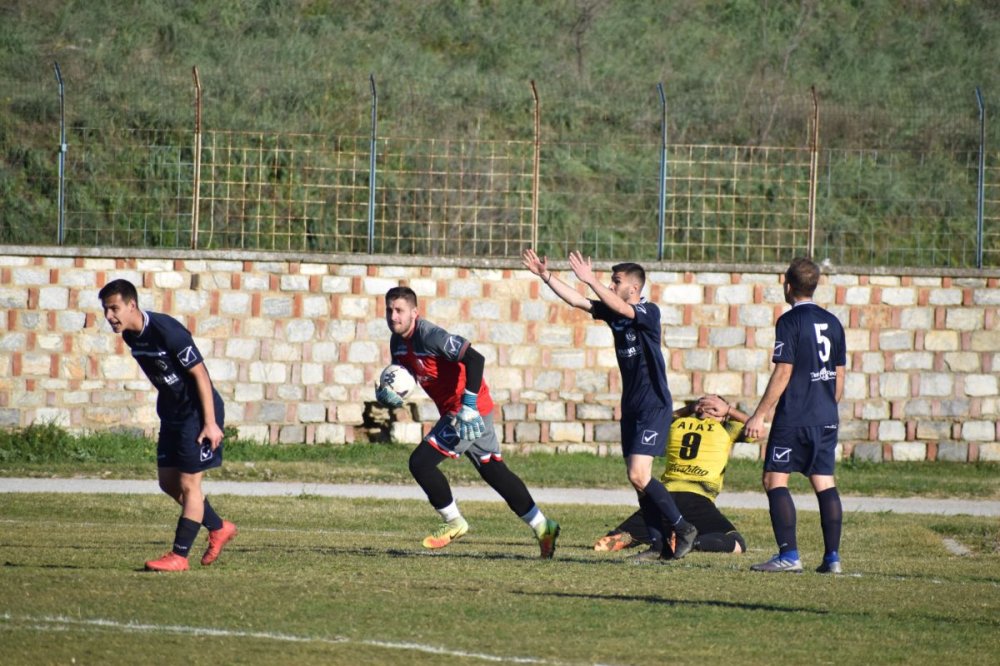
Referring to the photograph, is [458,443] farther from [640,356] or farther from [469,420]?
[640,356]

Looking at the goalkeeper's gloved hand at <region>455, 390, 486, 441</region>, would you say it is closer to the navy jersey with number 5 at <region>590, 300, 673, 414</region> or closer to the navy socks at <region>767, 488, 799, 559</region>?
the navy jersey with number 5 at <region>590, 300, 673, 414</region>

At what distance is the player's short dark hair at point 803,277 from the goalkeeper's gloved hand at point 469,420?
2.42 m

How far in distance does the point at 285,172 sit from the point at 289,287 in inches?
128

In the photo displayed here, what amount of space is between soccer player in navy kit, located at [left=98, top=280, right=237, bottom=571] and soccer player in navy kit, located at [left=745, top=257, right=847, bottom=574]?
147 inches

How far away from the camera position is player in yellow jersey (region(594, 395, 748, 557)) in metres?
11.7

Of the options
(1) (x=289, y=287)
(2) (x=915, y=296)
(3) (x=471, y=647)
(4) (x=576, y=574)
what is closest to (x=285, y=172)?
(1) (x=289, y=287)

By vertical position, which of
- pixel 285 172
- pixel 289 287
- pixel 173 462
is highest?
pixel 285 172

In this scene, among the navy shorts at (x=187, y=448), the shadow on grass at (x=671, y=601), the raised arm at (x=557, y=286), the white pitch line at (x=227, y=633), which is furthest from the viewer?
the raised arm at (x=557, y=286)

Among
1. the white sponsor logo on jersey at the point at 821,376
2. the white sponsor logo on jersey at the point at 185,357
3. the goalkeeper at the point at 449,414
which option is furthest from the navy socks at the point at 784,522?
the white sponsor logo on jersey at the point at 185,357

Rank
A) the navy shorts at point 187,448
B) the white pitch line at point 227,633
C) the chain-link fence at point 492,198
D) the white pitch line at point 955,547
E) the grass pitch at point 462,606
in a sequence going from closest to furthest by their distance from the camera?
the white pitch line at point 227,633 < the grass pitch at point 462,606 < the navy shorts at point 187,448 < the white pitch line at point 955,547 < the chain-link fence at point 492,198

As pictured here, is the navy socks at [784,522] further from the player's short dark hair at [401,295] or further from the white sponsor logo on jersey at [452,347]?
the player's short dark hair at [401,295]

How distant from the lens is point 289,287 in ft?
63.5

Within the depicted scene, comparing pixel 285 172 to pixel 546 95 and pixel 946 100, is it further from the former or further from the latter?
pixel 946 100

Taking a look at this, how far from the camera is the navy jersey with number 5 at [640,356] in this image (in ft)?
33.1
